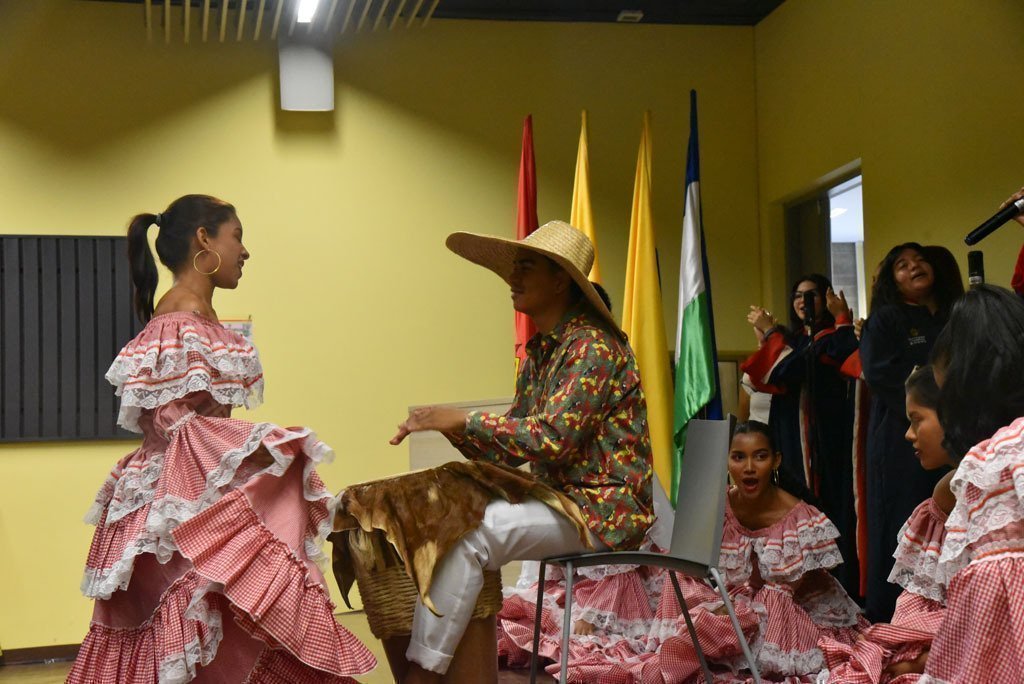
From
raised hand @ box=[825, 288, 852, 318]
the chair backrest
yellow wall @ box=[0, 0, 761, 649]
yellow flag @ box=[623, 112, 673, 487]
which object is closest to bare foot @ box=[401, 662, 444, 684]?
the chair backrest

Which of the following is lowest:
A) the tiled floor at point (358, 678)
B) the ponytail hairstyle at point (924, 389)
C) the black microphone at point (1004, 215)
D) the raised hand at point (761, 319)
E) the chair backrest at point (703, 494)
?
the tiled floor at point (358, 678)

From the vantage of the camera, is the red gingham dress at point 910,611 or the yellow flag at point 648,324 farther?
the yellow flag at point 648,324

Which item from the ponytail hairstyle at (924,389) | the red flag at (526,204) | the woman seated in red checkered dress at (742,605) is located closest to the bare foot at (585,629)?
the woman seated in red checkered dress at (742,605)

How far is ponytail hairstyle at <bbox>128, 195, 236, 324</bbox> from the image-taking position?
3.29 metres

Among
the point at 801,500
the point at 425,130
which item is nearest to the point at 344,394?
the point at 425,130

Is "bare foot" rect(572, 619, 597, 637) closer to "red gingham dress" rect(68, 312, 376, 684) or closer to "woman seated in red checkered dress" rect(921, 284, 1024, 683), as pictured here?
"red gingham dress" rect(68, 312, 376, 684)

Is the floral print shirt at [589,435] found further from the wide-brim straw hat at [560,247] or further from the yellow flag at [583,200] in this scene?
the yellow flag at [583,200]

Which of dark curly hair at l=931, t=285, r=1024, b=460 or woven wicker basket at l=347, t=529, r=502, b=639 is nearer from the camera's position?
dark curly hair at l=931, t=285, r=1024, b=460

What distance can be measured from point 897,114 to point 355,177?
272 cm

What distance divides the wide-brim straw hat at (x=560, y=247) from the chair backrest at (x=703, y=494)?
36cm

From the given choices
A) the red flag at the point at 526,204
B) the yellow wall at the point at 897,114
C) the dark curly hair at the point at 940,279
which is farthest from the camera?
the red flag at the point at 526,204

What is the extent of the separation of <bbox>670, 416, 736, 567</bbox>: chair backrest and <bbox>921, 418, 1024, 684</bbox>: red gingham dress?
0.88 m

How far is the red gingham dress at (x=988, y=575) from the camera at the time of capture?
72.8 inches

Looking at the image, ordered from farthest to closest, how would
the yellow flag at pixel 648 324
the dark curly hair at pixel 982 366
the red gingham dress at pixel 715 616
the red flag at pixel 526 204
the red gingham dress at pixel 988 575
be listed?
the red flag at pixel 526 204, the yellow flag at pixel 648 324, the red gingham dress at pixel 715 616, the dark curly hair at pixel 982 366, the red gingham dress at pixel 988 575
